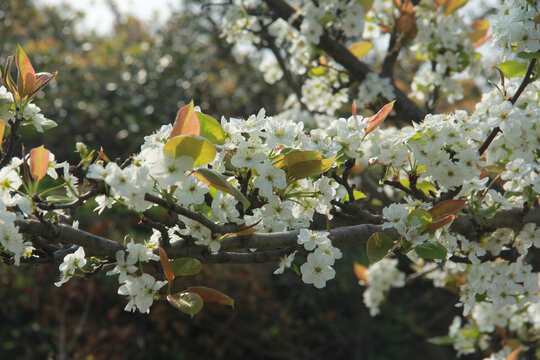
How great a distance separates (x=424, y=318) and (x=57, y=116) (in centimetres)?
429

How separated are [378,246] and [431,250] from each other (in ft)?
0.40

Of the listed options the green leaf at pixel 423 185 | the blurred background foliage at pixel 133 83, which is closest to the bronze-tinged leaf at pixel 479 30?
the green leaf at pixel 423 185

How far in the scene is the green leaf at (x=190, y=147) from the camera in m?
0.97

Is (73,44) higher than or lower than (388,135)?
higher

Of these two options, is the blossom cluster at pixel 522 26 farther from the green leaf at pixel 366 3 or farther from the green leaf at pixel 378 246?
the green leaf at pixel 366 3

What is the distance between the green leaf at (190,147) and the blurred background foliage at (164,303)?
2.75 metres

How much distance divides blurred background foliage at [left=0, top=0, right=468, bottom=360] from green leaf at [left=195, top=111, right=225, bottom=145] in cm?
268

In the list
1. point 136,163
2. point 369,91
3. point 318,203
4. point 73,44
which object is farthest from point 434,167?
point 73,44

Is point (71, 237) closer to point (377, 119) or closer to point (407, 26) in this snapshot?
point (377, 119)

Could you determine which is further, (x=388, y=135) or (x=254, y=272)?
(x=254, y=272)

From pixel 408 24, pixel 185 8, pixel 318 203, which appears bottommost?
pixel 318 203

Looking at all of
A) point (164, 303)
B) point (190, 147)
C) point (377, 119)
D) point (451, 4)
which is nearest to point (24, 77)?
point (190, 147)

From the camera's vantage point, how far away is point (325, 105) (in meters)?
2.74

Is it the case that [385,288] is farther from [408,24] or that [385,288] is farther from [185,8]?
[185,8]
